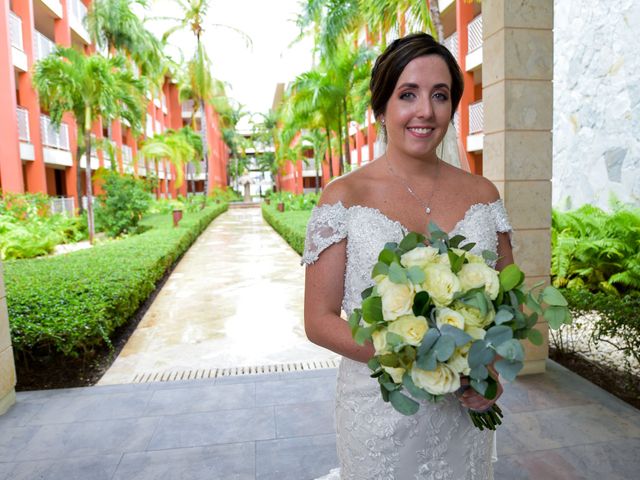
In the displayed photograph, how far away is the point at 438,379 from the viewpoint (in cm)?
Result: 119

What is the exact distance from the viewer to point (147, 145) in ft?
88.7

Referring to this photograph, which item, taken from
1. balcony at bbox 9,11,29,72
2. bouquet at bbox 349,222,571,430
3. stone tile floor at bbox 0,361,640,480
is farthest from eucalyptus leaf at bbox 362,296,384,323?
balcony at bbox 9,11,29,72

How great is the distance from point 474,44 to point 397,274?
17.1 m

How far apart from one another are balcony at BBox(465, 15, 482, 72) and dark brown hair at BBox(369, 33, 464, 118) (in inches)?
621

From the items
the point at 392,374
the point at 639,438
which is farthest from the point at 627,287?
the point at 392,374

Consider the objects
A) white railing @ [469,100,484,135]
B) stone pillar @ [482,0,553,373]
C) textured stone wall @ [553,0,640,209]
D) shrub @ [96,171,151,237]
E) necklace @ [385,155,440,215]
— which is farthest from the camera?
shrub @ [96,171,151,237]

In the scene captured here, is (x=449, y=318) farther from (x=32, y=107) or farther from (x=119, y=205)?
(x=32, y=107)

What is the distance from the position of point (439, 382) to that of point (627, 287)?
668cm

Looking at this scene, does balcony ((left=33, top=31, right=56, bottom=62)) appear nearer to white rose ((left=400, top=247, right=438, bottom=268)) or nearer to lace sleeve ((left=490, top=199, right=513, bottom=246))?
lace sleeve ((left=490, top=199, right=513, bottom=246))

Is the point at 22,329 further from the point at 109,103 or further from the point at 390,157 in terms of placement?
the point at 109,103

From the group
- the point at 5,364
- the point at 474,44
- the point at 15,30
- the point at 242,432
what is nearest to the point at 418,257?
the point at 242,432

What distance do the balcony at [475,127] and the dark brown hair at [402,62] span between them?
1563 cm

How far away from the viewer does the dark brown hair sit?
64.1 inches

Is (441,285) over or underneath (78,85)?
underneath
